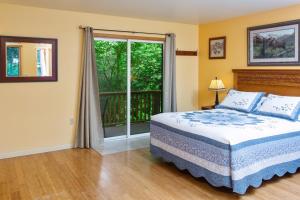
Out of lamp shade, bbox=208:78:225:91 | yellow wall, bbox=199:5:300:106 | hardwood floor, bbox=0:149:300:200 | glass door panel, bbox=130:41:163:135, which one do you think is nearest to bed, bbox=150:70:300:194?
hardwood floor, bbox=0:149:300:200

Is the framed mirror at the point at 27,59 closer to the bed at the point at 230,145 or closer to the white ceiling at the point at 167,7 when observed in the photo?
the white ceiling at the point at 167,7

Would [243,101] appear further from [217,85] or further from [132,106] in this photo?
[132,106]

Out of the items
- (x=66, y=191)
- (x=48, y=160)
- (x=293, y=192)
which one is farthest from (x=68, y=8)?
(x=293, y=192)

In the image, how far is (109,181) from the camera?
3268 mm

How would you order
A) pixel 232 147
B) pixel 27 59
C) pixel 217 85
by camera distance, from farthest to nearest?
pixel 217 85, pixel 27 59, pixel 232 147

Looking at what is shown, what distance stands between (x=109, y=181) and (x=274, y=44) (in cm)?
321

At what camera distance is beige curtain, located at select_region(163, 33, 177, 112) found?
5.40 m

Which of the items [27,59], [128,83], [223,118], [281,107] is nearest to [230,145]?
[223,118]

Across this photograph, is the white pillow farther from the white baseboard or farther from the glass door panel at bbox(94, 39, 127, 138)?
the white baseboard

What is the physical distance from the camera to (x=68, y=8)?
429cm

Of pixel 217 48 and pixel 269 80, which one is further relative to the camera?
pixel 217 48

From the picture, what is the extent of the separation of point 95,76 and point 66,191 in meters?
2.17

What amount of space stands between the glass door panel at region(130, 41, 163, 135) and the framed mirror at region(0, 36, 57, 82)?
1.51m

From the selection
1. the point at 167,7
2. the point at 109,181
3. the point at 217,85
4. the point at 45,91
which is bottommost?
the point at 109,181
